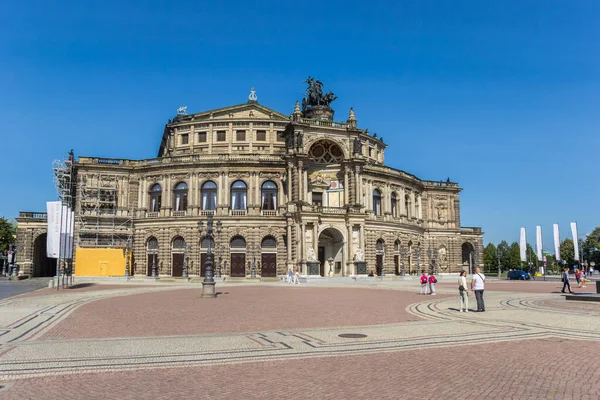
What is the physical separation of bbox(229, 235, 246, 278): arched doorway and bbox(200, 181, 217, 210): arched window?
5.32 metres

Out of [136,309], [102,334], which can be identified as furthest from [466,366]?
[136,309]

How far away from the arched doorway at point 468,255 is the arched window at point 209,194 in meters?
43.5

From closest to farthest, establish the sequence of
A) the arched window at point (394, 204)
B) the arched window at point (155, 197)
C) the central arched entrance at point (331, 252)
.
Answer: the central arched entrance at point (331, 252) → the arched window at point (155, 197) → the arched window at point (394, 204)

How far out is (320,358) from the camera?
35.0 ft

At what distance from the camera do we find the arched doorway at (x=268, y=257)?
5812 cm

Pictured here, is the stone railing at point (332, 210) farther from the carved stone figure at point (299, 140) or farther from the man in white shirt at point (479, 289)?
the man in white shirt at point (479, 289)

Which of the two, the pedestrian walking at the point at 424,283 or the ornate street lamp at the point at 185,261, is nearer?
the pedestrian walking at the point at 424,283

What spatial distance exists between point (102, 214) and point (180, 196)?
10.3 metres

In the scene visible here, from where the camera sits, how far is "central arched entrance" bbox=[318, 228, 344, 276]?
191 feet

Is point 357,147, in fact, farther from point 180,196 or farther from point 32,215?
point 32,215

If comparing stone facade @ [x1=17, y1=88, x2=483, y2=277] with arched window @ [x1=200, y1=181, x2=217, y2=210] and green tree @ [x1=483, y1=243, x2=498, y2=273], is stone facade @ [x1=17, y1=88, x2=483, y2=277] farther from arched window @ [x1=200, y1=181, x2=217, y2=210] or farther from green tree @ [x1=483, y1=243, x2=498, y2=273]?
green tree @ [x1=483, y1=243, x2=498, y2=273]

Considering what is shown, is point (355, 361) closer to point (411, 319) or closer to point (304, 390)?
point (304, 390)

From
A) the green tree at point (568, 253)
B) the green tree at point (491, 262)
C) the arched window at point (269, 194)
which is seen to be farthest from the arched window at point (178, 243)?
the green tree at point (568, 253)

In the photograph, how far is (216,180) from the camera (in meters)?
59.5
